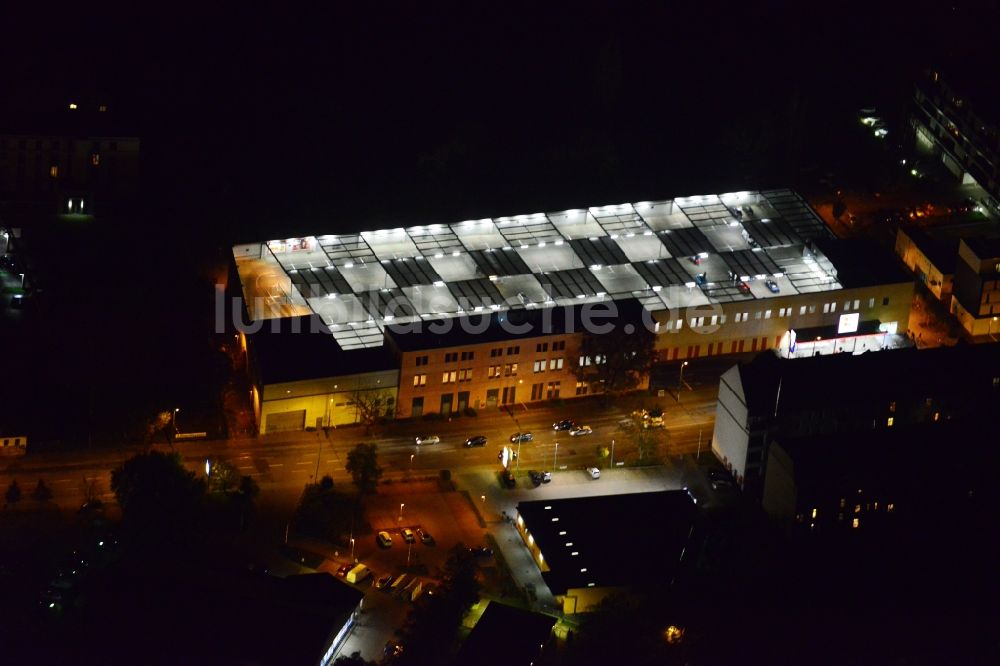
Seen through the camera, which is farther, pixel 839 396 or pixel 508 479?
pixel 839 396

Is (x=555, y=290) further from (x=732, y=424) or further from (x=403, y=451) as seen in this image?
(x=732, y=424)

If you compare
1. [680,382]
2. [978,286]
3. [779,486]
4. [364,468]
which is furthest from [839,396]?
[364,468]

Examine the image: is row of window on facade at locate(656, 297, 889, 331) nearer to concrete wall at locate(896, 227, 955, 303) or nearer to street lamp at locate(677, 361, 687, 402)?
street lamp at locate(677, 361, 687, 402)

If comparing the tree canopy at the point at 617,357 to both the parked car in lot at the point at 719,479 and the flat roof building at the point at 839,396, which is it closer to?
the flat roof building at the point at 839,396

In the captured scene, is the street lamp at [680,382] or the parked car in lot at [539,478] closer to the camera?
the parked car in lot at [539,478]

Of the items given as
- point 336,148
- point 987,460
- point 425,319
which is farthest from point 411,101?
point 987,460

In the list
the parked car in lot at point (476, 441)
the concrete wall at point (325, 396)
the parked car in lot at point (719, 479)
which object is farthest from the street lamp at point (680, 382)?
the concrete wall at point (325, 396)
